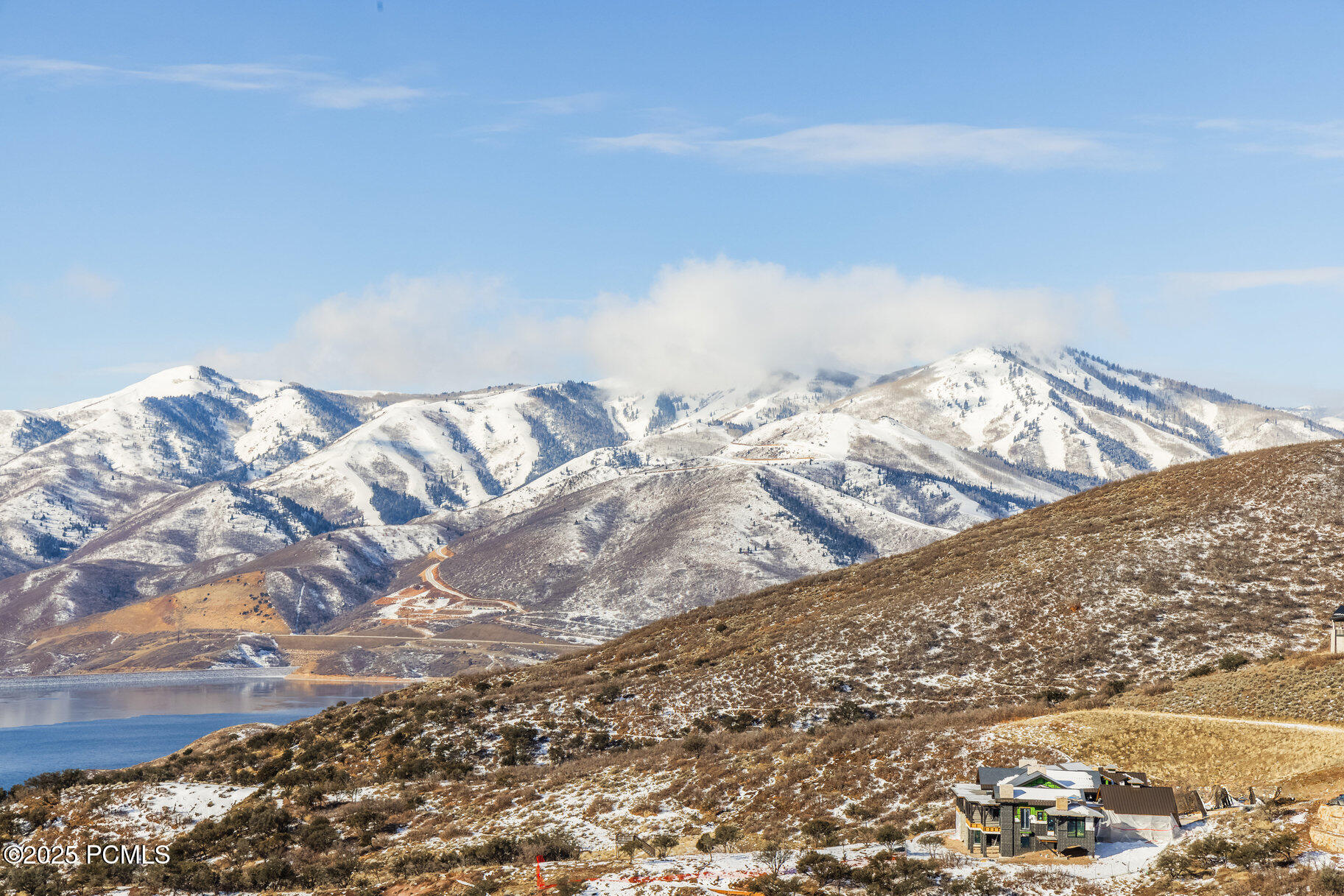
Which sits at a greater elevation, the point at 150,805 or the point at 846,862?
the point at 150,805

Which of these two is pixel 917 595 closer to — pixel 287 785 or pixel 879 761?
pixel 879 761

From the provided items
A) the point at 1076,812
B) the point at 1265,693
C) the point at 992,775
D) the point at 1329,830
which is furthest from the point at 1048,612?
the point at 1329,830

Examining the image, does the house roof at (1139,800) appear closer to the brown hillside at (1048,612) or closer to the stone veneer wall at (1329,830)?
the stone veneer wall at (1329,830)

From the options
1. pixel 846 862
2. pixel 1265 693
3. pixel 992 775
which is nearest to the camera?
pixel 846 862

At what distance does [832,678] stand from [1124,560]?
2143cm

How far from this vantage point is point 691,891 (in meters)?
27.9

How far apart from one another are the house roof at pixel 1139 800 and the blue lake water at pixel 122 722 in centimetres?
10083

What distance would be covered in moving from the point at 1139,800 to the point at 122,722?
163 metres

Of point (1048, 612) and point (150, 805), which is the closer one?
point (150, 805)

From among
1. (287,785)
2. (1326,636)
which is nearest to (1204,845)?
(1326,636)

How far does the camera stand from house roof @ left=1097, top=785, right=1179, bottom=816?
101ft

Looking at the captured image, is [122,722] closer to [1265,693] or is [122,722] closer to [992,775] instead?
[992,775]

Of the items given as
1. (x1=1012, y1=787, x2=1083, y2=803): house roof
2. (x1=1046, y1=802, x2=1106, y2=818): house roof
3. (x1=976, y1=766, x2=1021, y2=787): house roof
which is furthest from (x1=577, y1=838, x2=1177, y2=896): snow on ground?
(x1=976, y1=766, x2=1021, y2=787): house roof

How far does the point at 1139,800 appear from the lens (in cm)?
3108
